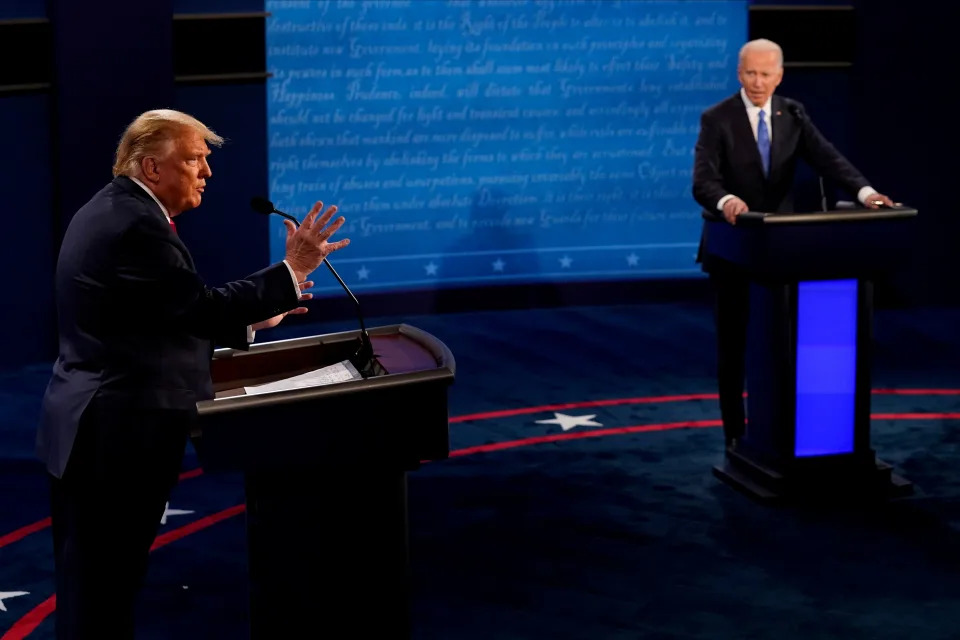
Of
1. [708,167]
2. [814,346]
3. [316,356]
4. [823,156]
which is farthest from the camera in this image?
[823,156]

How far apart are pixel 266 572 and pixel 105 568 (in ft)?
1.17

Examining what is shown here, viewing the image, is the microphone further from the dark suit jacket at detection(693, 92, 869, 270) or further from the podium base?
the dark suit jacket at detection(693, 92, 869, 270)

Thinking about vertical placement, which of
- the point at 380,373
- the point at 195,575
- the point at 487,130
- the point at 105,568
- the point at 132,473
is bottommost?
the point at 195,575

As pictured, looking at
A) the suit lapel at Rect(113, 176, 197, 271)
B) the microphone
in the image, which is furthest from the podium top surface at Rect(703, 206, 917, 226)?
the suit lapel at Rect(113, 176, 197, 271)

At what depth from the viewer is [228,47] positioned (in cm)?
771

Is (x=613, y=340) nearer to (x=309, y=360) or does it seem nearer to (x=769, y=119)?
(x=769, y=119)

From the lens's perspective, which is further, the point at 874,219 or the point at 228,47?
the point at 228,47

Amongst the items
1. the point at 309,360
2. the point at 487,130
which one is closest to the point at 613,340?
the point at 487,130

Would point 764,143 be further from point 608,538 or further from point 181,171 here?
point 181,171

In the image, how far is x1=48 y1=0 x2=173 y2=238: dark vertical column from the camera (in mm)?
7234

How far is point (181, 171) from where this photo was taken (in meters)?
3.20

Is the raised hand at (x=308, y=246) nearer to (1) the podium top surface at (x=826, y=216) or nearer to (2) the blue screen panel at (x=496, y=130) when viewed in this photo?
(1) the podium top surface at (x=826, y=216)

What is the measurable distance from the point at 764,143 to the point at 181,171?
2.89 m

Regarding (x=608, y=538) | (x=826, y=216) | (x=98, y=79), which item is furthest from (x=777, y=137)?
(x=98, y=79)
